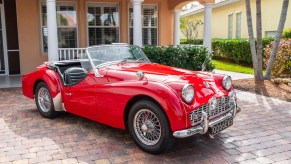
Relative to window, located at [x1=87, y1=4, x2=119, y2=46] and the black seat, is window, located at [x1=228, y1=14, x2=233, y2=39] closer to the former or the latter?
window, located at [x1=87, y1=4, x2=119, y2=46]

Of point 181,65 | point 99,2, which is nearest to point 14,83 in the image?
point 99,2

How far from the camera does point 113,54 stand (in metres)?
5.17

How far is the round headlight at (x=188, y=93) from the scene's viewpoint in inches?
143

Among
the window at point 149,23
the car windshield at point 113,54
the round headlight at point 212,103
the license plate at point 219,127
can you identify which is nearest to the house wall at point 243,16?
the window at point 149,23

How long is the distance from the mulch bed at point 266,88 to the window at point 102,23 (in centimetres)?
561

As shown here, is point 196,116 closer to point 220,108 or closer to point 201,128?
point 201,128

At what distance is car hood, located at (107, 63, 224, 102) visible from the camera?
3889 millimetres

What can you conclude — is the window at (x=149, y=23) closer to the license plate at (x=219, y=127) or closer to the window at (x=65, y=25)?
the window at (x=65, y=25)

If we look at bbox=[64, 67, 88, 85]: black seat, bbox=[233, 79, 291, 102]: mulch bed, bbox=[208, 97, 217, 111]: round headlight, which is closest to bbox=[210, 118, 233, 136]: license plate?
bbox=[208, 97, 217, 111]: round headlight

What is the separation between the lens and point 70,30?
1173cm

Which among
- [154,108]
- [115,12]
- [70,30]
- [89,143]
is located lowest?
[89,143]

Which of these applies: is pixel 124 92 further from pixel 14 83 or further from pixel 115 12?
pixel 115 12

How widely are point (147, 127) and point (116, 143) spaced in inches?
27.2

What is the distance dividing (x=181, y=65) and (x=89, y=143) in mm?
5547
